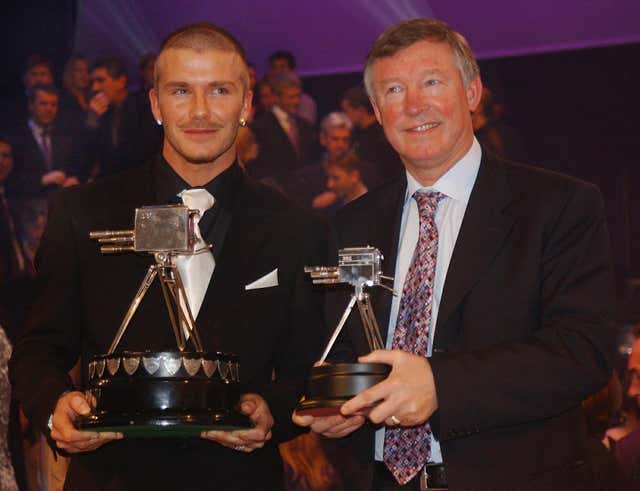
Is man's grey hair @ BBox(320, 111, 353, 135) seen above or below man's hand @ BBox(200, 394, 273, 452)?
above

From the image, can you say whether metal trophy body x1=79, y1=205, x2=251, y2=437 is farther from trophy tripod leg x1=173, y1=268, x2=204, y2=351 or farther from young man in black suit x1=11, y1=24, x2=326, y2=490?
young man in black suit x1=11, y1=24, x2=326, y2=490

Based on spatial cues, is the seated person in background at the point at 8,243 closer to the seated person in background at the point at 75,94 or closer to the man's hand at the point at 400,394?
the seated person in background at the point at 75,94

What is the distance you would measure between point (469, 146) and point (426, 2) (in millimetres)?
3045

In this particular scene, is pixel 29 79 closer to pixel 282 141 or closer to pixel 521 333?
pixel 282 141

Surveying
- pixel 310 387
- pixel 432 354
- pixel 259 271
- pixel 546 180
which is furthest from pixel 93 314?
pixel 546 180

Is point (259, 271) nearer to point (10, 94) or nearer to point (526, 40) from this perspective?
point (526, 40)

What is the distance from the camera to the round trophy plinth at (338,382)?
2176 millimetres

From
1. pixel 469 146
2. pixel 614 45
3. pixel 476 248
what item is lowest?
pixel 476 248

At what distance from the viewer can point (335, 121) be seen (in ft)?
18.3

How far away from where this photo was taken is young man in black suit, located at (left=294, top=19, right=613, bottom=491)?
89.3 inches

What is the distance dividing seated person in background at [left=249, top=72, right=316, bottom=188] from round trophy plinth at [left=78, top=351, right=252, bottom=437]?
3.33 m


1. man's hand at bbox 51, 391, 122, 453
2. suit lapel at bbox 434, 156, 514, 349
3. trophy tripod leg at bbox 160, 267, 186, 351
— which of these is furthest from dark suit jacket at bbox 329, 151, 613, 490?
man's hand at bbox 51, 391, 122, 453

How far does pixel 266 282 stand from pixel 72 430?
629 millimetres

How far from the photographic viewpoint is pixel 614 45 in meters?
5.27
